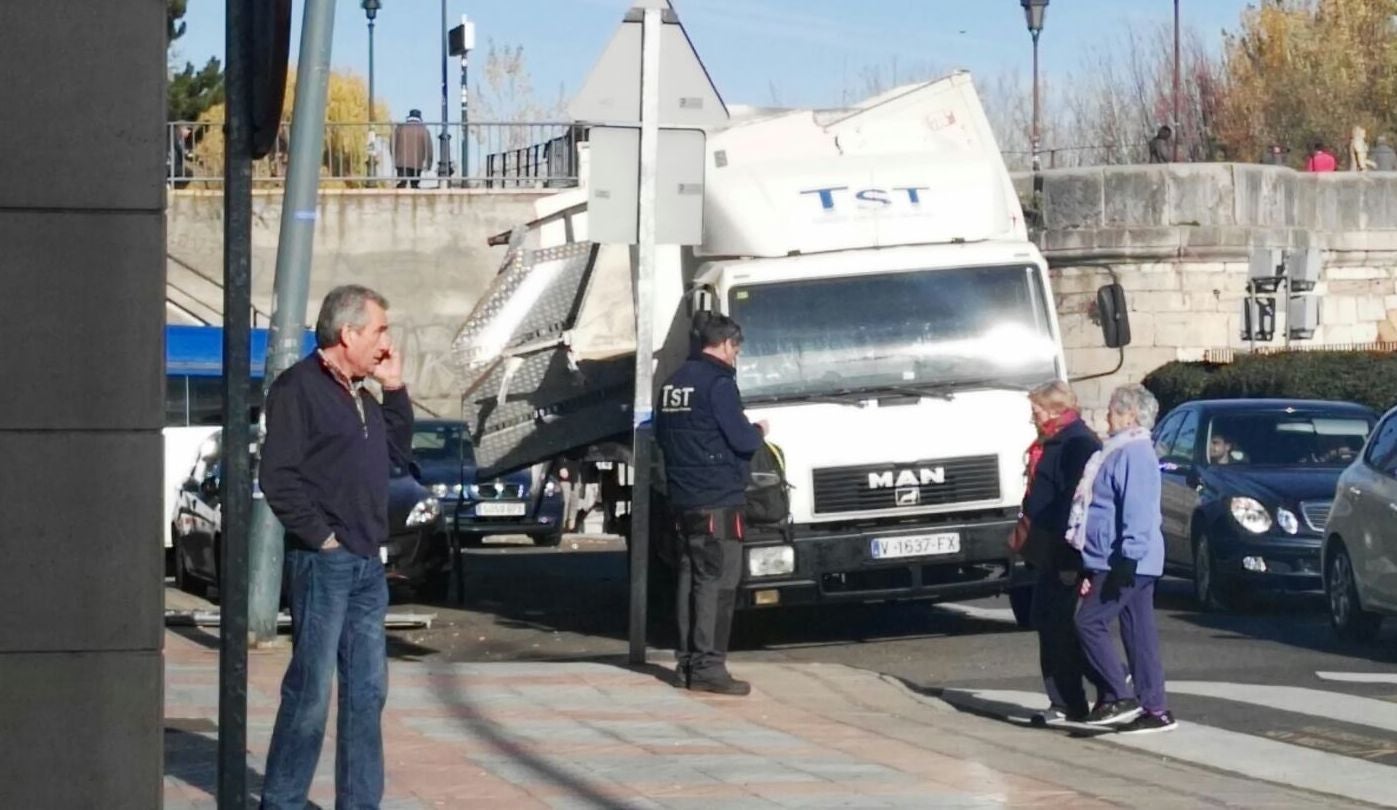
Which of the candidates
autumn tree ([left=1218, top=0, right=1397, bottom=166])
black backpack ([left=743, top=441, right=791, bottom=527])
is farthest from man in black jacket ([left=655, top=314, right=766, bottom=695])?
autumn tree ([left=1218, top=0, right=1397, bottom=166])

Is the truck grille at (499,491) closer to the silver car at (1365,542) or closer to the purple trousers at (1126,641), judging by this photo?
the silver car at (1365,542)

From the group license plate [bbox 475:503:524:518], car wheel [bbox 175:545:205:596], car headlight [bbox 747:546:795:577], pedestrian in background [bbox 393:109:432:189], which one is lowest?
car wheel [bbox 175:545:205:596]

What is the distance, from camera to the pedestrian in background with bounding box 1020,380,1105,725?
35.9 feet

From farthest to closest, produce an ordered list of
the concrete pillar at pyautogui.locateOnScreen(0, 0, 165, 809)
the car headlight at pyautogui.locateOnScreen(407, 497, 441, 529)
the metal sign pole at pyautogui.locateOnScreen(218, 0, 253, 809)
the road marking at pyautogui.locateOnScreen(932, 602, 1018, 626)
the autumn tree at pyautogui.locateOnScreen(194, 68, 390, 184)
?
the autumn tree at pyautogui.locateOnScreen(194, 68, 390, 184) < the car headlight at pyautogui.locateOnScreen(407, 497, 441, 529) < the road marking at pyautogui.locateOnScreen(932, 602, 1018, 626) < the concrete pillar at pyautogui.locateOnScreen(0, 0, 165, 809) < the metal sign pole at pyautogui.locateOnScreen(218, 0, 253, 809)

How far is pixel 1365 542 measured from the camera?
47.3ft

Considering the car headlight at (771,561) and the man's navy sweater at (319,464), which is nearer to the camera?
the man's navy sweater at (319,464)

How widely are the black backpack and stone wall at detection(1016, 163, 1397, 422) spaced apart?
21.5m

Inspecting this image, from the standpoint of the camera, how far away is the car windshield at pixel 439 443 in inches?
1038

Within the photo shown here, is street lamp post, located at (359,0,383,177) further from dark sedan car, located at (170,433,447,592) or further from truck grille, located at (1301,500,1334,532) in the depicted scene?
truck grille, located at (1301,500,1334,532)

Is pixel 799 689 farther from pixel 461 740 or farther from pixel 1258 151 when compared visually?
pixel 1258 151

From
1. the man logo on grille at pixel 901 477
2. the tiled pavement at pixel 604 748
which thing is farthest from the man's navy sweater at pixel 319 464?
the man logo on grille at pixel 901 477

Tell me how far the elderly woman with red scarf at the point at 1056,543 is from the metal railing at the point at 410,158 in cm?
2550

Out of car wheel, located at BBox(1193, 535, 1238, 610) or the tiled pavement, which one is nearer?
the tiled pavement

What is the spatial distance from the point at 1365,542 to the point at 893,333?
3.24 m
